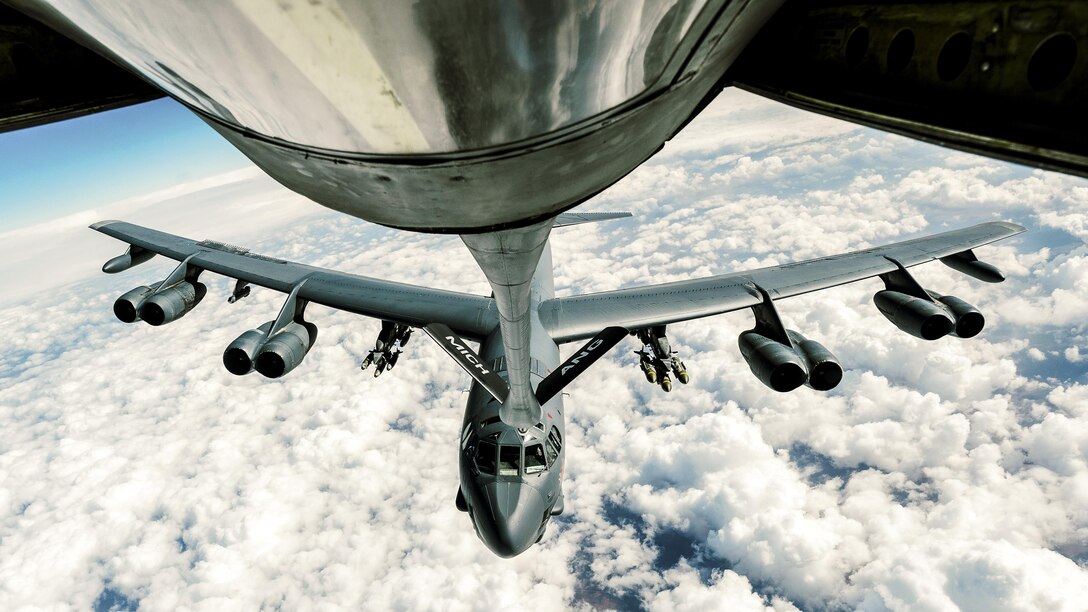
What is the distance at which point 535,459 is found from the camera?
39.5ft

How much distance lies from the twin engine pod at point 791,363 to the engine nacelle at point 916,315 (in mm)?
2413

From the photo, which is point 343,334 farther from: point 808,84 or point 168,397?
point 808,84

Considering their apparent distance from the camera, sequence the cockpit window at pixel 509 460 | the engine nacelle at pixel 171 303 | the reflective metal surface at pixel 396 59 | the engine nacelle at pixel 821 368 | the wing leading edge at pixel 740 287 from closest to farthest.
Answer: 1. the reflective metal surface at pixel 396 59
2. the cockpit window at pixel 509 460
3. the engine nacelle at pixel 821 368
4. the engine nacelle at pixel 171 303
5. the wing leading edge at pixel 740 287

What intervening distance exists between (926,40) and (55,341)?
16392cm

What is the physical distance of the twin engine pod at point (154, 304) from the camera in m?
13.4

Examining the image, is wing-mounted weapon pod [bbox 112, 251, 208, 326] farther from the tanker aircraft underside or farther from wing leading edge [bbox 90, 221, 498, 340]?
wing leading edge [bbox 90, 221, 498, 340]

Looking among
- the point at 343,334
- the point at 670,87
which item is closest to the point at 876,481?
the point at 343,334

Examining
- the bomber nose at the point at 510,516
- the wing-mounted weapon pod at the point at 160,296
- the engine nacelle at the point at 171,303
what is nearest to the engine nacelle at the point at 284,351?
the engine nacelle at the point at 171,303

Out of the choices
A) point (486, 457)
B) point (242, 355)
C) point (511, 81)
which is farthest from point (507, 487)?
point (511, 81)

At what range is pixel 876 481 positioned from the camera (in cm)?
9869

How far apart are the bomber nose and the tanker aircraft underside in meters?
0.03

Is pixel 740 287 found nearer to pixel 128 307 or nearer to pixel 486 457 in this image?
pixel 486 457

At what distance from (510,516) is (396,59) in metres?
12.0

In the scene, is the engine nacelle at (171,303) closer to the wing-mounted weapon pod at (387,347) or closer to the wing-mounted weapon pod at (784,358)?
the wing-mounted weapon pod at (387,347)
